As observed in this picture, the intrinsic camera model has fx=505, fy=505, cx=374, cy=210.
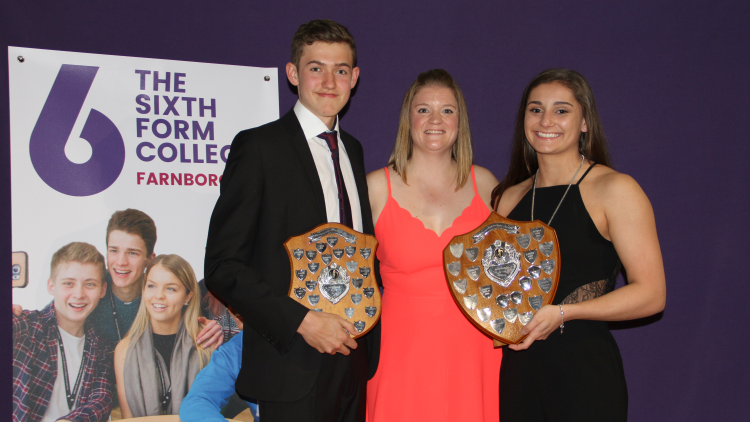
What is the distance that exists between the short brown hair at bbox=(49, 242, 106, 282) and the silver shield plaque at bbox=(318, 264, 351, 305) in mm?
1321

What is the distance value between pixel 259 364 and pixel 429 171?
1.20m

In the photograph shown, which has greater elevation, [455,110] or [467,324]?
[455,110]

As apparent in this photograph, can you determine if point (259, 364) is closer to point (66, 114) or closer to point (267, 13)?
point (66, 114)

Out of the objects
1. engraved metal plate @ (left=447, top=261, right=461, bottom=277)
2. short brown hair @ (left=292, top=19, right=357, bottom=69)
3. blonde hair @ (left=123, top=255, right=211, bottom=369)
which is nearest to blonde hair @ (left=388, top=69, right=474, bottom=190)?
short brown hair @ (left=292, top=19, right=357, bottom=69)

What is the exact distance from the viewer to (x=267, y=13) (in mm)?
2830

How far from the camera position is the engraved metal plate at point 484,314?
1875 millimetres

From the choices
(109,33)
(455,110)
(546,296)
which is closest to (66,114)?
(109,33)

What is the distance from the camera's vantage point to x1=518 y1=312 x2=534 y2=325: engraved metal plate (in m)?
1.85

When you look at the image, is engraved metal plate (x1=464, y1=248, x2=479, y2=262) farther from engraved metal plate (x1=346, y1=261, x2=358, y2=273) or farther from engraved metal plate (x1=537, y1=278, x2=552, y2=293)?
engraved metal plate (x1=346, y1=261, x2=358, y2=273)

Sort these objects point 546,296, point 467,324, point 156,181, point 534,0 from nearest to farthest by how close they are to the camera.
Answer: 1. point 546,296
2. point 467,324
3. point 156,181
4. point 534,0

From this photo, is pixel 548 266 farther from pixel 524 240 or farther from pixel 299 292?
pixel 299 292

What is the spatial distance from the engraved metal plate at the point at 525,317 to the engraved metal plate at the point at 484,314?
0.36 feet

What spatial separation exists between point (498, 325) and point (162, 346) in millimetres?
1708

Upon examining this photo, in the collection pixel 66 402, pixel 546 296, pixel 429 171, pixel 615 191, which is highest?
pixel 429 171
